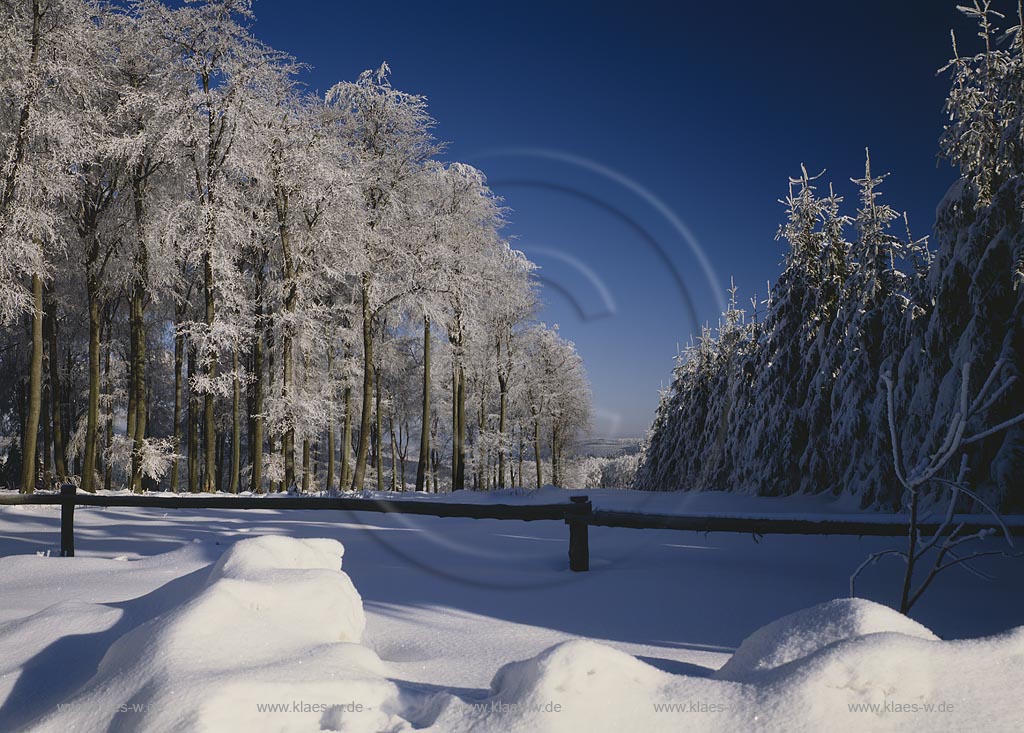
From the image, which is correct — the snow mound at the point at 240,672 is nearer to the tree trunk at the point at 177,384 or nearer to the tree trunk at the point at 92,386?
the tree trunk at the point at 92,386

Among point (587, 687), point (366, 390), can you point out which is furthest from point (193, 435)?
point (587, 687)

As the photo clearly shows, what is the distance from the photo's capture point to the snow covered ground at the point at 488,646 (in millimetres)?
2057

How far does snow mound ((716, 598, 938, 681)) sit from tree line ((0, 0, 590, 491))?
14.0 meters

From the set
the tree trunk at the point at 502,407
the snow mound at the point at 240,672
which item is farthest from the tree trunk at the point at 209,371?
the tree trunk at the point at 502,407

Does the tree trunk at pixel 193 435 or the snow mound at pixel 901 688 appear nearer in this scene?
the snow mound at pixel 901 688

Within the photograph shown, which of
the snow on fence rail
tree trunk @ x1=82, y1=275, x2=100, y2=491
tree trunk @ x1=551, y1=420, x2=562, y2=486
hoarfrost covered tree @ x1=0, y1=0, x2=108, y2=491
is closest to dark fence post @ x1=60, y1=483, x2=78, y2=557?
the snow on fence rail

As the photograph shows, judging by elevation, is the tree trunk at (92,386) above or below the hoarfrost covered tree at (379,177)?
below

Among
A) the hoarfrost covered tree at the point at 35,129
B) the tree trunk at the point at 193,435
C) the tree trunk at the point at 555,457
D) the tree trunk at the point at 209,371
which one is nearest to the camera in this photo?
the hoarfrost covered tree at the point at 35,129

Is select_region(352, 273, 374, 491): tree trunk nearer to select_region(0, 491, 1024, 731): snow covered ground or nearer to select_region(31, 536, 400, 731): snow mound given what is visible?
select_region(0, 491, 1024, 731): snow covered ground

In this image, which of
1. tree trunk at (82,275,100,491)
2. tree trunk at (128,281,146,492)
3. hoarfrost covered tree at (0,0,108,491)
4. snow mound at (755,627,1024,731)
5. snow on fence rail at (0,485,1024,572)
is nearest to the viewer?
snow mound at (755,627,1024,731)

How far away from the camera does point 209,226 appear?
1408 centimetres

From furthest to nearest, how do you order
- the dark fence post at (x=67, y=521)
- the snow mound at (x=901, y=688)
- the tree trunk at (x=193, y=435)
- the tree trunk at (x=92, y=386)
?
the tree trunk at (x=193, y=435), the tree trunk at (x=92, y=386), the dark fence post at (x=67, y=521), the snow mound at (x=901, y=688)

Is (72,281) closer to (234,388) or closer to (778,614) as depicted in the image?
(234,388)

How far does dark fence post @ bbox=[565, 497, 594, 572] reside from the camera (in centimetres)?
682
